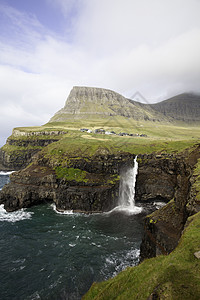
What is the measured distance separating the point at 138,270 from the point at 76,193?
129ft

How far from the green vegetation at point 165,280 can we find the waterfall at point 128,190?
37.3m

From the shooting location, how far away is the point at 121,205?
5397 centimetres

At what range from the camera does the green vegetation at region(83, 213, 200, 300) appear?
31.0 ft

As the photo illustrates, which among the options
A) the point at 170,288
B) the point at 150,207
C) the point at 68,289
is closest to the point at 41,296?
the point at 68,289

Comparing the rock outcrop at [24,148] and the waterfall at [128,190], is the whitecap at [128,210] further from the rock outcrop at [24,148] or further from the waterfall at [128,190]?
the rock outcrop at [24,148]

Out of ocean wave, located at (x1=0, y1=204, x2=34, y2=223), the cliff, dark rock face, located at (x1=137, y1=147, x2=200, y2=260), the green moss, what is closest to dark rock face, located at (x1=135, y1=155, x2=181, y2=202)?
the green moss

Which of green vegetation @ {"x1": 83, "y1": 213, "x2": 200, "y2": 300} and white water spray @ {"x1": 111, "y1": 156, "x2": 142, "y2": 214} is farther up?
green vegetation @ {"x1": 83, "y1": 213, "x2": 200, "y2": 300}

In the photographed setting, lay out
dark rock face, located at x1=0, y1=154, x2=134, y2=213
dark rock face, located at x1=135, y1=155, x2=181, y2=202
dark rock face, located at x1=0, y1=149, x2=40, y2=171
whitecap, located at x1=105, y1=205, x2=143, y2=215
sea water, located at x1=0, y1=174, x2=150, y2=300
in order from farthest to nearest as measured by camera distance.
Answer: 1. dark rock face, located at x1=0, y1=149, x2=40, y2=171
2. dark rock face, located at x1=135, y1=155, x2=181, y2=202
3. dark rock face, located at x1=0, y1=154, x2=134, y2=213
4. whitecap, located at x1=105, y1=205, x2=143, y2=215
5. sea water, located at x1=0, y1=174, x2=150, y2=300

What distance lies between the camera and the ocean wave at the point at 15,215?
4470 cm

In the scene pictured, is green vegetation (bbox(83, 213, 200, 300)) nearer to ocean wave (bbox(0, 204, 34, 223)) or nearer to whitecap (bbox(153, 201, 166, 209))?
ocean wave (bbox(0, 204, 34, 223))

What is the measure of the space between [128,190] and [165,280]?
4634 cm

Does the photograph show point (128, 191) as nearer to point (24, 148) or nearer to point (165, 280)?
point (165, 280)

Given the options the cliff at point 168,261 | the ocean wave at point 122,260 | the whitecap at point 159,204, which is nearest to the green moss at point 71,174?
the whitecap at point 159,204

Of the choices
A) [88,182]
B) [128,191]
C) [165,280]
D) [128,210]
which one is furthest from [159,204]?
[165,280]
